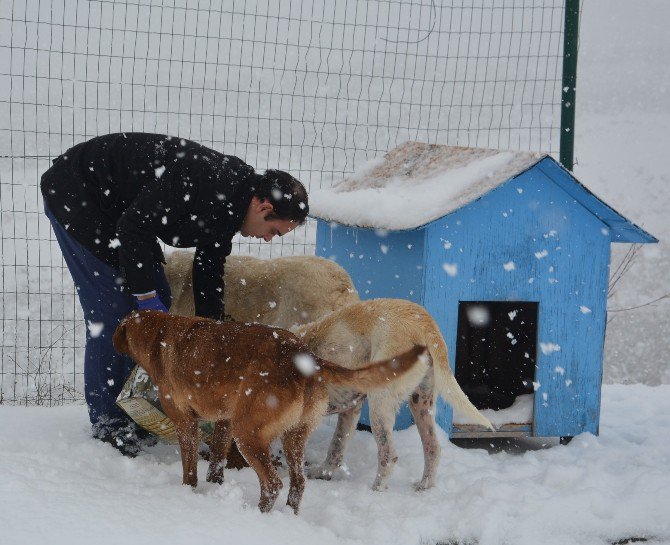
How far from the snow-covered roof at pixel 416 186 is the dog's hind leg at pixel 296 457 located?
1440 mm

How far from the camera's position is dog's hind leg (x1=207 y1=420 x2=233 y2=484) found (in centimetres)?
320

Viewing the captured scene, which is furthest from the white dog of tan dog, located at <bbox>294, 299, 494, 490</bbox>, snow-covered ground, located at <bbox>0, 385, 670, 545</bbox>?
snow-covered ground, located at <bbox>0, 385, 670, 545</bbox>

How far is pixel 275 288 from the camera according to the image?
14.3 ft

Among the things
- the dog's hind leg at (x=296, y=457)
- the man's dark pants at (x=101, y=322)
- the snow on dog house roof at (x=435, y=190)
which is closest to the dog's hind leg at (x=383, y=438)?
the dog's hind leg at (x=296, y=457)

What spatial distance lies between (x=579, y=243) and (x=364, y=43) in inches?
101

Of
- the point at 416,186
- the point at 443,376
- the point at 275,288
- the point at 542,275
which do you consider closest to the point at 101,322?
the point at 275,288

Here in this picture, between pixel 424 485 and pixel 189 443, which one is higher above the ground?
pixel 189 443

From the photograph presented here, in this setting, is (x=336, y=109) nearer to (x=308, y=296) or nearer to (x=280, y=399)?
(x=308, y=296)

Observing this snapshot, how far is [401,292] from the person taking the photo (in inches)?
166

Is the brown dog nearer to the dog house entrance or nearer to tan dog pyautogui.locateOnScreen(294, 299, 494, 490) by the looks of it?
tan dog pyautogui.locateOnScreen(294, 299, 494, 490)

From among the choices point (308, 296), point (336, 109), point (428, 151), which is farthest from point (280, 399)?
point (336, 109)

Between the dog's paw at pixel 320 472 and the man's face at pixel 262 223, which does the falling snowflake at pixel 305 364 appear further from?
the dog's paw at pixel 320 472

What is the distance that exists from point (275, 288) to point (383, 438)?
1354mm

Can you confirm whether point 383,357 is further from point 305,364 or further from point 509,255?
point 509,255
